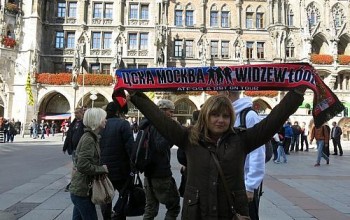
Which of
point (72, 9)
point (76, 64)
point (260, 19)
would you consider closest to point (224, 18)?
point (260, 19)

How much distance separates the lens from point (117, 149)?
4.80 meters

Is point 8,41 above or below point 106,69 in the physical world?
above

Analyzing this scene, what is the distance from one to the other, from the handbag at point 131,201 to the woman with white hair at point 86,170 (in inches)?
28.5

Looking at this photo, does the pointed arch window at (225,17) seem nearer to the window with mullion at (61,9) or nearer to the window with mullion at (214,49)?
the window with mullion at (214,49)

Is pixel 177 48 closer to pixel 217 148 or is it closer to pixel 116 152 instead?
pixel 116 152

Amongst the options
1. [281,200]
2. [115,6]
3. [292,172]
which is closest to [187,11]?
[115,6]

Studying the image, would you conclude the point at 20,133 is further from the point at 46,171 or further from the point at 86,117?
the point at 86,117

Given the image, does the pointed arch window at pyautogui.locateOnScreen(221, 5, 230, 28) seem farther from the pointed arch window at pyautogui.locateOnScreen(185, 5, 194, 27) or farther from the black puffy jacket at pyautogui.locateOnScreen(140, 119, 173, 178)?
the black puffy jacket at pyautogui.locateOnScreen(140, 119, 173, 178)

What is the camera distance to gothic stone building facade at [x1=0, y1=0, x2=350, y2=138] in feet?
116

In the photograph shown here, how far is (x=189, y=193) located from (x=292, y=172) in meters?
9.85

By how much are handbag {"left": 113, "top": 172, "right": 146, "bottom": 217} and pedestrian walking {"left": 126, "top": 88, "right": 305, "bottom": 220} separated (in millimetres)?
2167

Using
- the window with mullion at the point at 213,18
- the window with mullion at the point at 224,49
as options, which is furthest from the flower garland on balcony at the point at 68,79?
the window with mullion at the point at 213,18

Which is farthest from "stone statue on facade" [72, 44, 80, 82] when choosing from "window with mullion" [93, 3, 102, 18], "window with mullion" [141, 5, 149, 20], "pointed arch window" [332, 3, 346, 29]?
"pointed arch window" [332, 3, 346, 29]

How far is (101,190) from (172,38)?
34310mm
